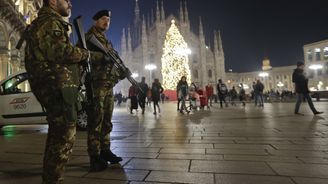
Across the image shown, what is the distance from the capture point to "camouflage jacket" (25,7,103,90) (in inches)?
88.0

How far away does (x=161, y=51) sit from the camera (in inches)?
2093

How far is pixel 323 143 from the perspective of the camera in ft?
13.5

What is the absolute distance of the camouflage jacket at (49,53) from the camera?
2.23m

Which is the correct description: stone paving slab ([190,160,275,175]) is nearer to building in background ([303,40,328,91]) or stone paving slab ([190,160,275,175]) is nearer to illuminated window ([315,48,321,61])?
building in background ([303,40,328,91])

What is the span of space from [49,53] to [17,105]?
5.83 meters

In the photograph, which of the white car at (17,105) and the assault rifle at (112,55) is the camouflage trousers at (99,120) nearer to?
the assault rifle at (112,55)

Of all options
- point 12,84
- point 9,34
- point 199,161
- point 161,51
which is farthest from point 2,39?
point 161,51

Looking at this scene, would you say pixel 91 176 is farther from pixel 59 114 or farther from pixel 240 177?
pixel 240 177

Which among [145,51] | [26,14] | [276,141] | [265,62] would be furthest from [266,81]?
[276,141]

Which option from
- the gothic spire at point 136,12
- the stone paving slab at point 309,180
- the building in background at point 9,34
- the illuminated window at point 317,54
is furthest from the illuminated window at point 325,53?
the stone paving slab at point 309,180

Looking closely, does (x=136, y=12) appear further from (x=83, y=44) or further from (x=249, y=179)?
(x=249, y=179)

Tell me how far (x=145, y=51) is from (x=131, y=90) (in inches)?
1599

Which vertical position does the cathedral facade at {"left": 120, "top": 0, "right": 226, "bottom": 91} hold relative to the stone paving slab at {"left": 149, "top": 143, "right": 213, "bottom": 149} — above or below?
above

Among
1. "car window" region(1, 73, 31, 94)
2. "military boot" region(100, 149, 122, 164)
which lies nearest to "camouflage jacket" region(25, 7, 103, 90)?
"military boot" region(100, 149, 122, 164)
